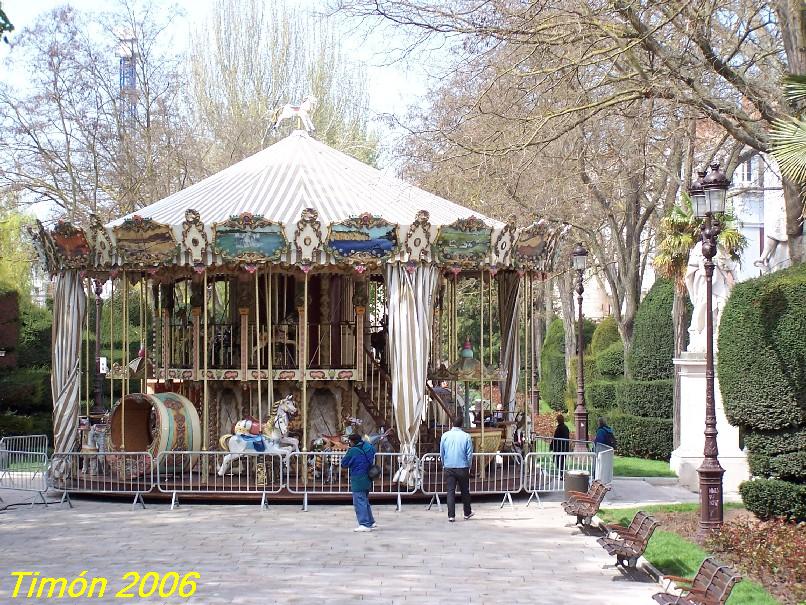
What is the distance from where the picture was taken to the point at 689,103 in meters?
17.3

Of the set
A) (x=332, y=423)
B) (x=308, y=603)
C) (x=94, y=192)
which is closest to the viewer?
(x=308, y=603)

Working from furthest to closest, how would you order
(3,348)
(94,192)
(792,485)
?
(94,192), (3,348), (792,485)

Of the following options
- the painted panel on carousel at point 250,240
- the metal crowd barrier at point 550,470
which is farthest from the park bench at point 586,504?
the painted panel on carousel at point 250,240

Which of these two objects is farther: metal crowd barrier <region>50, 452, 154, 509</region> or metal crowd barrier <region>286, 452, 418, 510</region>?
metal crowd barrier <region>50, 452, 154, 509</region>

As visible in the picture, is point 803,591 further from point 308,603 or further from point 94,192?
point 94,192

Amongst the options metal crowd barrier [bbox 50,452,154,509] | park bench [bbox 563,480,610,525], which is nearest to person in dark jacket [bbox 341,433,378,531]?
park bench [bbox 563,480,610,525]

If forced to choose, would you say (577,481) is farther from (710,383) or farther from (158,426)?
(158,426)

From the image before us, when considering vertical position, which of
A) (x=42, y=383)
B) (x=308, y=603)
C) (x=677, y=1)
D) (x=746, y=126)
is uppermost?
(x=677, y=1)

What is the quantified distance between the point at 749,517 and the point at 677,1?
25.7 feet

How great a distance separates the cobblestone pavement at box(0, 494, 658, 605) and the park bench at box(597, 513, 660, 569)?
23cm

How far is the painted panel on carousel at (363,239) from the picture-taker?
67.0 feet

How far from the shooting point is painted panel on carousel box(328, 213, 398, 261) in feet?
67.0

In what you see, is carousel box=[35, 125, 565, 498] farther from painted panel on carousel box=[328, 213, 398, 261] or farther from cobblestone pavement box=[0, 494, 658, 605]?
cobblestone pavement box=[0, 494, 658, 605]

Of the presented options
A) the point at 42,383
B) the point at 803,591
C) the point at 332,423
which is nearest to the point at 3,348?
the point at 42,383
